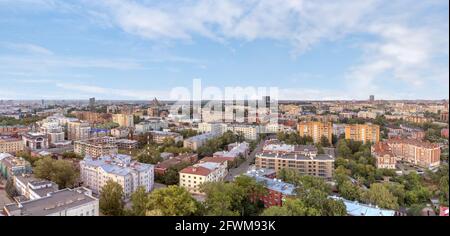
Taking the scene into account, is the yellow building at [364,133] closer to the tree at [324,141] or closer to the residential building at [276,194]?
the tree at [324,141]

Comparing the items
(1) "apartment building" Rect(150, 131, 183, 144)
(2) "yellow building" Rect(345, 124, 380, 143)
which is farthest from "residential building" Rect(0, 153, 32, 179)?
(2) "yellow building" Rect(345, 124, 380, 143)

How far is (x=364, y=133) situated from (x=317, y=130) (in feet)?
3.42

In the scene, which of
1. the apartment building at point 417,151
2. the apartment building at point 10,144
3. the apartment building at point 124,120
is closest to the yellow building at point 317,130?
the apartment building at point 417,151

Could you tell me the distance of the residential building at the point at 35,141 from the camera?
5.76 metres

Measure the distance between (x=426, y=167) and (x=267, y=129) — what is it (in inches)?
166

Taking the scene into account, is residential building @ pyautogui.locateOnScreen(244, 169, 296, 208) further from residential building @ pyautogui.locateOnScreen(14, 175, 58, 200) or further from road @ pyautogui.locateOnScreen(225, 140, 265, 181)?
residential building @ pyautogui.locateOnScreen(14, 175, 58, 200)

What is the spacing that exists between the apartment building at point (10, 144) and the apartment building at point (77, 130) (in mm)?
1559

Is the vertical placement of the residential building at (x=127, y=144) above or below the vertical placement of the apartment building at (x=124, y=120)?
below

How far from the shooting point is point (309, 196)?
248 cm

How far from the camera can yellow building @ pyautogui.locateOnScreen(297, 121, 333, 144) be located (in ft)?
23.8

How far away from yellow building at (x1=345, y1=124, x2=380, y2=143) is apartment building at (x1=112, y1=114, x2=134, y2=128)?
6302mm

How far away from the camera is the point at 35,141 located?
5.83 meters

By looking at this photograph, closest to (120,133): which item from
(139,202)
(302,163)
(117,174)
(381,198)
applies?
(117,174)

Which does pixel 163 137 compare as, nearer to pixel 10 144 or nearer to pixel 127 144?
pixel 127 144
